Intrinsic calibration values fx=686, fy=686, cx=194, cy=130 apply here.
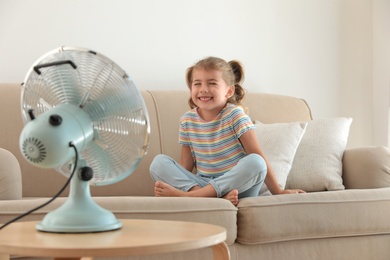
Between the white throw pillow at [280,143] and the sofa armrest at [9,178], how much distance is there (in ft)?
3.31

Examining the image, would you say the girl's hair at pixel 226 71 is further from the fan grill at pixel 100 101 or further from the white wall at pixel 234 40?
the fan grill at pixel 100 101

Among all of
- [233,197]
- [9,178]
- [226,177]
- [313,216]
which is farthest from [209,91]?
[9,178]

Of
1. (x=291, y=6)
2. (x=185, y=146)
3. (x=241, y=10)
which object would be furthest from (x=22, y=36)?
(x=291, y=6)

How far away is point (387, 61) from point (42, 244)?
2.98 metres

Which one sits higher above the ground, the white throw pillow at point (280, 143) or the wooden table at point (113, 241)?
the wooden table at point (113, 241)

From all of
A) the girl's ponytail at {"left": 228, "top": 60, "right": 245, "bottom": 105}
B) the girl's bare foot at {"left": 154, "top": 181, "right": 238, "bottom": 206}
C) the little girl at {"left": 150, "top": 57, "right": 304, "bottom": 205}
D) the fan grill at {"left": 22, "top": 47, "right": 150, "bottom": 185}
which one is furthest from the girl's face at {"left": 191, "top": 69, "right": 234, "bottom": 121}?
the fan grill at {"left": 22, "top": 47, "right": 150, "bottom": 185}

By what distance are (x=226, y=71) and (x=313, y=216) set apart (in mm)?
711

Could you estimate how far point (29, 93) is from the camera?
1.47 m

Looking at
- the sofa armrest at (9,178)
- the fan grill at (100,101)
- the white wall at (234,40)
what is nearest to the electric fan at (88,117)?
the fan grill at (100,101)

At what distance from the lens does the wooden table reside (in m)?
1.18

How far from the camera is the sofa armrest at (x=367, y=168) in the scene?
2.73 m

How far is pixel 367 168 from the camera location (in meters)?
2.77

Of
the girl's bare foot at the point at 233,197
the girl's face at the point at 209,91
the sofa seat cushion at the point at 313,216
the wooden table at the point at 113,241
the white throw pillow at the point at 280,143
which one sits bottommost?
the sofa seat cushion at the point at 313,216

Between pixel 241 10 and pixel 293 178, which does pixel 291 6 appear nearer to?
pixel 241 10
